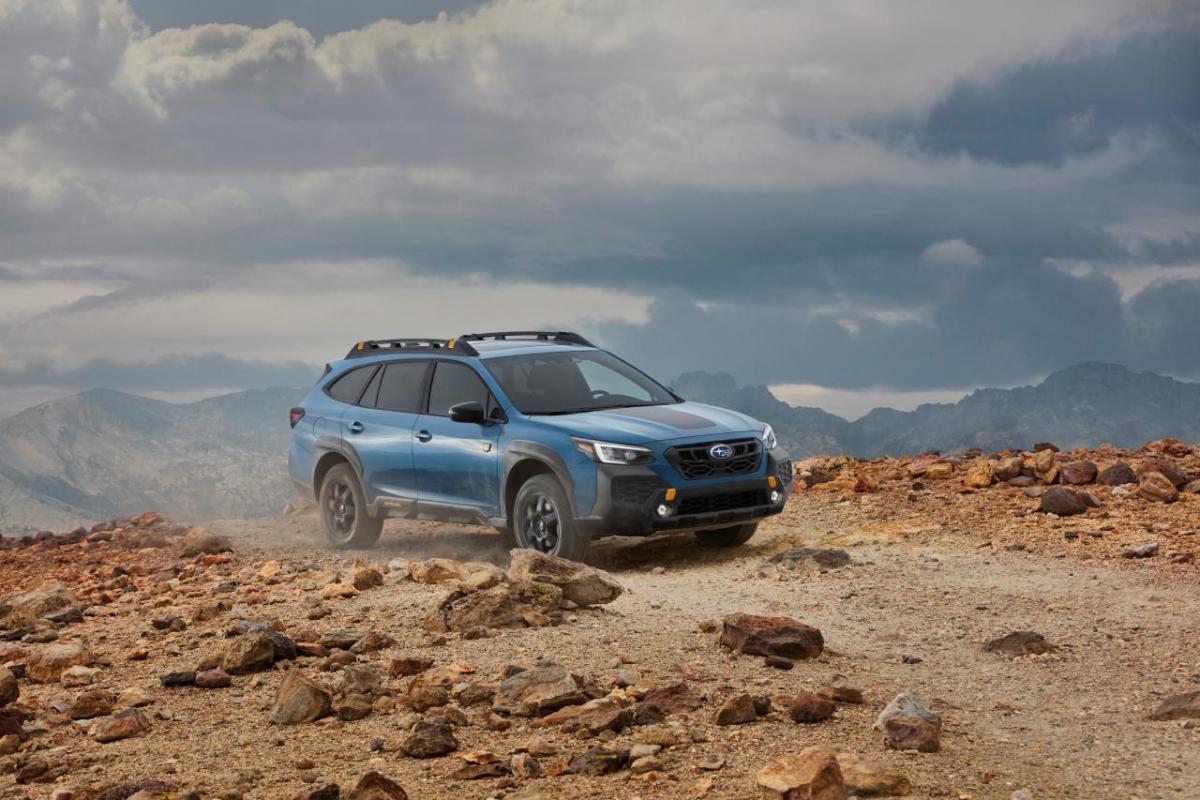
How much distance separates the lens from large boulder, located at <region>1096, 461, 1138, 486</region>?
15.4m

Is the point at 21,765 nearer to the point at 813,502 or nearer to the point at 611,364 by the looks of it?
the point at 611,364

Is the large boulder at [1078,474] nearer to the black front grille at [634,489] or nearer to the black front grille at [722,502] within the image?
the black front grille at [722,502]

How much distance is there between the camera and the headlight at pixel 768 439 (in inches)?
496

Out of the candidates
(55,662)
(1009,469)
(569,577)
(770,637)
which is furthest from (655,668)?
(1009,469)

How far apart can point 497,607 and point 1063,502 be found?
7254 mm

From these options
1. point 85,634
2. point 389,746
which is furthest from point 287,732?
point 85,634

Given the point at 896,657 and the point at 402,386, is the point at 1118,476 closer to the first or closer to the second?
the point at 896,657

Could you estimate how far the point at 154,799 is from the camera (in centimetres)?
642

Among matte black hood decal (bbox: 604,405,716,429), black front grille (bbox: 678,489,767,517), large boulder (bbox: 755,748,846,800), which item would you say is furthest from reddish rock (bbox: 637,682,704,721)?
matte black hood decal (bbox: 604,405,716,429)

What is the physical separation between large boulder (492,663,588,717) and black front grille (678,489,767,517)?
4.27 metres

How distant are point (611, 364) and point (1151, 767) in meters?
7.93

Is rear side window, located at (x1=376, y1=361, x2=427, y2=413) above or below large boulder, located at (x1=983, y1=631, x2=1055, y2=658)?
above

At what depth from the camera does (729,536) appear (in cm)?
1341

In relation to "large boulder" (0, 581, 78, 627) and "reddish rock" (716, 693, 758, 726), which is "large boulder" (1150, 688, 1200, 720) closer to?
"reddish rock" (716, 693, 758, 726)
